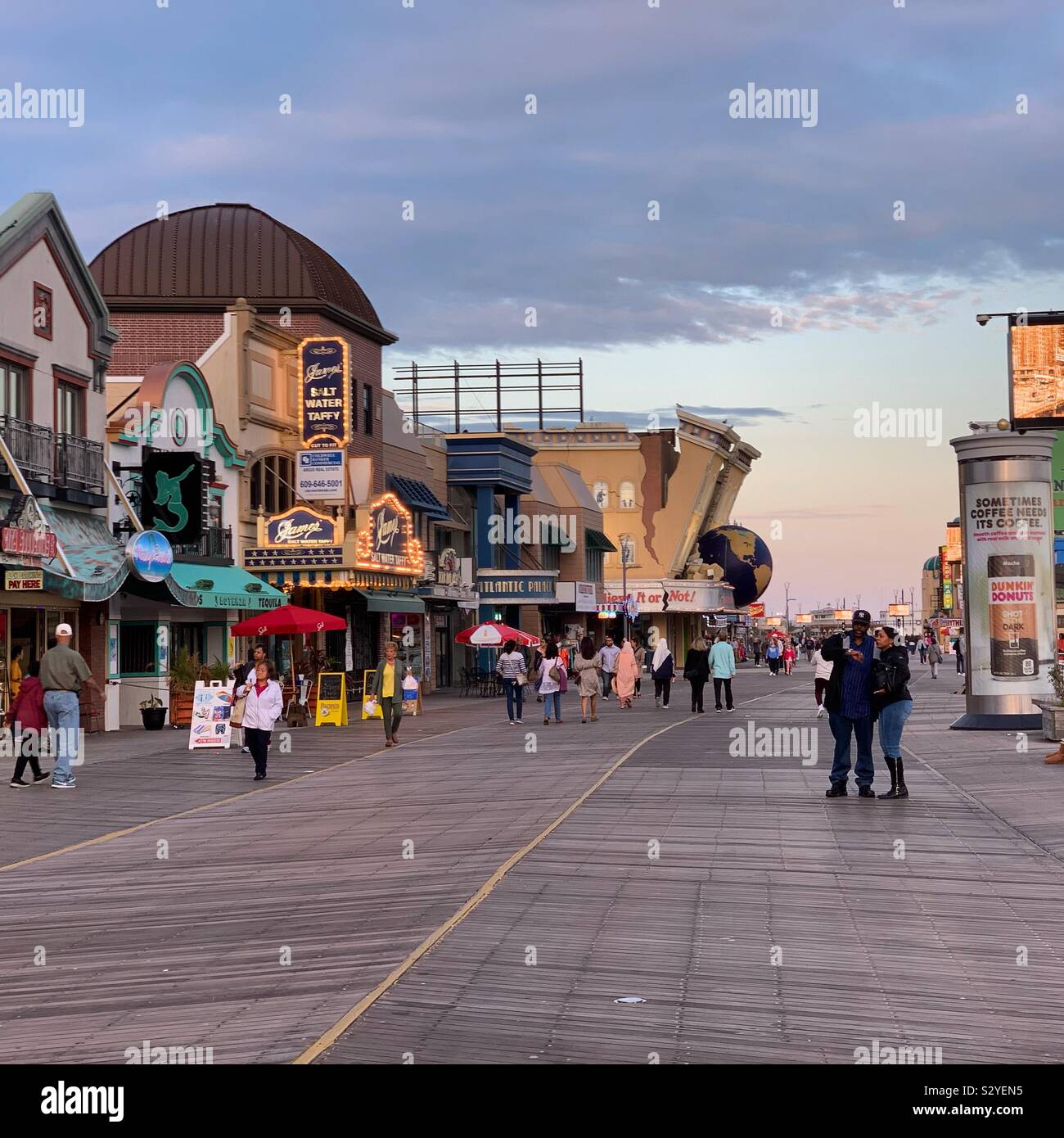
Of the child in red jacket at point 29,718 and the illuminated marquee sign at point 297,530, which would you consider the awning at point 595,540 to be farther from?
the child in red jacket at point 29,718

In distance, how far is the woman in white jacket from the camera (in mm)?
20906

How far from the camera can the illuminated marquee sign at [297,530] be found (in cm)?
4028

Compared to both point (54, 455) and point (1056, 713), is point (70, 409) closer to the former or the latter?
point (54, 455)

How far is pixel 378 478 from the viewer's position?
161 ft

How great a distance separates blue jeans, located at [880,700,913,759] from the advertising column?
1078cm

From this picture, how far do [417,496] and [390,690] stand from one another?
2693 centimetres

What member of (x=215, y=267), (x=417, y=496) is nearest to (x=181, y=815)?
(x=215, y=267)

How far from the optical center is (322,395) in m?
41.9

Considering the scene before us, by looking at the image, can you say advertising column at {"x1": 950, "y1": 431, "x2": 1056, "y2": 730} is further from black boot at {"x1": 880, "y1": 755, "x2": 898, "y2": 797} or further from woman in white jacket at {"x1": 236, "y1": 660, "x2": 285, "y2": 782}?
woman in white jacket at {"x1": 236, "y1": 660, "x2": 285, "y2": 782}

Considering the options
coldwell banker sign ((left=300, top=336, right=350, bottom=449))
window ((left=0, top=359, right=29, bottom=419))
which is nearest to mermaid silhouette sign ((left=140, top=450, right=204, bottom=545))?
window ((left=0, top=359, right=29, bottom=419))
